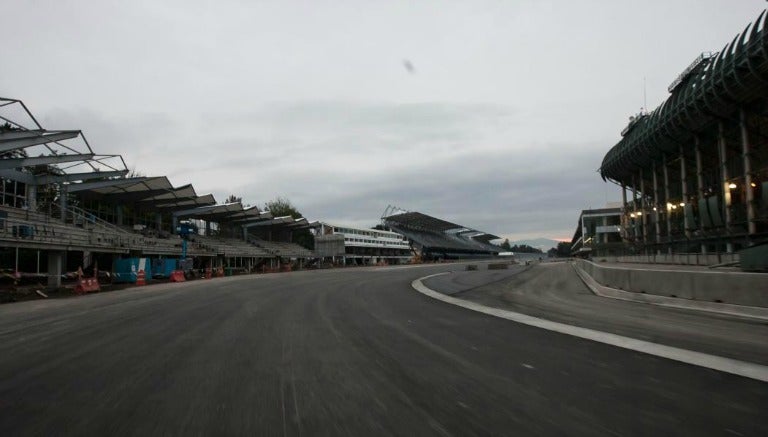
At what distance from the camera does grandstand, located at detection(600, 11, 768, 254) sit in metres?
35.7

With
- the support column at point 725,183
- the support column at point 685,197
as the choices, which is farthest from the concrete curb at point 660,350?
the support column at point 685,197

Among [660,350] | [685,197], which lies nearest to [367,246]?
[685,197]

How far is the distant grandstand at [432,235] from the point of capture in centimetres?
14188

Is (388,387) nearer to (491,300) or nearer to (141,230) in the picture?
(491,300)

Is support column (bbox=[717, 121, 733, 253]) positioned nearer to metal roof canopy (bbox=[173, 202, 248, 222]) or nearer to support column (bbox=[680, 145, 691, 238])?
support column (bbox=[680, 145, 691, 238])

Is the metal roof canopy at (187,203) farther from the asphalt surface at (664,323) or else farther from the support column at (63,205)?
the asphalt surface at (664,323)

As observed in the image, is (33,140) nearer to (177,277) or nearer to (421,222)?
(177,277)

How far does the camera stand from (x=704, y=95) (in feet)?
133

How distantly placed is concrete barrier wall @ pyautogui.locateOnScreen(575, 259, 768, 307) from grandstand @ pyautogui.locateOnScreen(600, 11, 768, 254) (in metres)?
15.0

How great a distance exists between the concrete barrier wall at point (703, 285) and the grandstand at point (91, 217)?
28563 mm

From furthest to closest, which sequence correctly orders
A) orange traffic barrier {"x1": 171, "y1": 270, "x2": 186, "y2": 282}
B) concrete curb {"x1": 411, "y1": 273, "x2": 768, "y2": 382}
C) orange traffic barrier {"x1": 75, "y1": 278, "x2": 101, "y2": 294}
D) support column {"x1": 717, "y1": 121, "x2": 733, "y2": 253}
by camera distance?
support column {"x1": 717, "y1": 121, "x2": 733, "y2": 253} → orange traffic barrier {"x1": 171, "y1": 270, "x2": 186, "y2": 282} → orange traffic barrier {"x1": 75, "y1": 278, "x2": 101, "y2": 294} → concrete curb {"x1": 411, "y1": 273, "x2": 768, "y2": 382}

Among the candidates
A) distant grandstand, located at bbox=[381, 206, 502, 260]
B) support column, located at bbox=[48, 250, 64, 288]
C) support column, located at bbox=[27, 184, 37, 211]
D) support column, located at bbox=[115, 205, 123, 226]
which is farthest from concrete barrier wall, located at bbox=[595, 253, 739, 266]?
distant grandstand, located at bbox=[381, 206, 502, 260]

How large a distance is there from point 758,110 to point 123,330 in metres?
44.1

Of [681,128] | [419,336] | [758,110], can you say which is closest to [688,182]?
[681,128]
